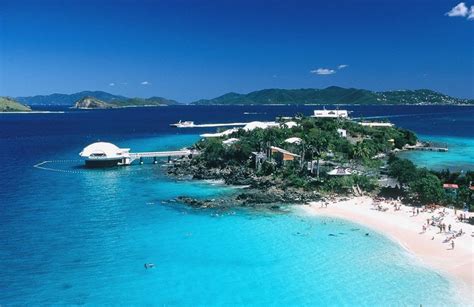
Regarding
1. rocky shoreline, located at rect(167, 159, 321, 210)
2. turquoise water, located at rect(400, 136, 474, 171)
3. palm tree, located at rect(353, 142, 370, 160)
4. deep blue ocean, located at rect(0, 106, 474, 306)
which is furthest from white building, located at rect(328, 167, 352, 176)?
turquoise water, located at rect(400, 136, 474, 171)

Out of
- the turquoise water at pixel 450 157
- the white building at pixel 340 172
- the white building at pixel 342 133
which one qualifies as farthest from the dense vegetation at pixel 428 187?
the white building at pixel 342 133

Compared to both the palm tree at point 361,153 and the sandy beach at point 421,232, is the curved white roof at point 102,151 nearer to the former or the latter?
the palm tree at point 361,153

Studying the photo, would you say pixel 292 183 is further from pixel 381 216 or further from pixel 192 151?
pixel 192 151

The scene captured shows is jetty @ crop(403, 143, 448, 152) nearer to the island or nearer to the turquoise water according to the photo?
the turquoise water

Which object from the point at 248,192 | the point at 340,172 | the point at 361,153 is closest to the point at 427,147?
the point at 361,153

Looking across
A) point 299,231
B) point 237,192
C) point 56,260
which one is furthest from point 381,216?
point 56,260

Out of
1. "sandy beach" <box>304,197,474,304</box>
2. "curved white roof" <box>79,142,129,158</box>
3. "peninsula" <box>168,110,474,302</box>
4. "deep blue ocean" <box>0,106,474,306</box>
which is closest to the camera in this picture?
"deep blue ocean" <box>0,106,474,306</box>
